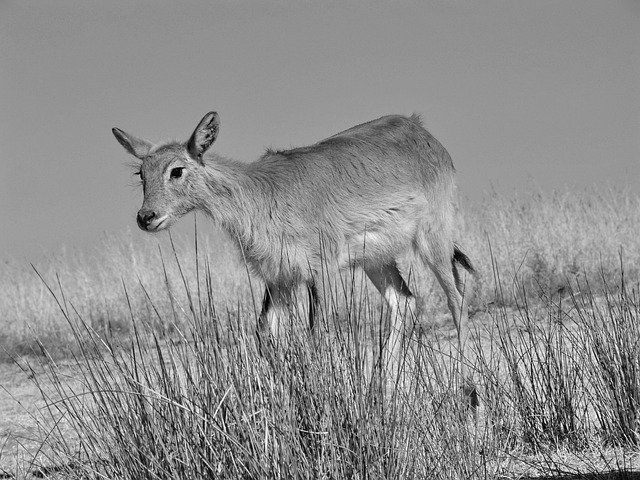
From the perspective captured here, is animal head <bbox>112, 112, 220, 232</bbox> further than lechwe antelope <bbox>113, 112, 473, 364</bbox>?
No

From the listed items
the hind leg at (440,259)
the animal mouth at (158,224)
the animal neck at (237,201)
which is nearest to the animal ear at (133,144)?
the animal neck at (237,201)

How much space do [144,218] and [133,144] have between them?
3.73 feet

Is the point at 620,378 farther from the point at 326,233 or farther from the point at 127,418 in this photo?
the point at 326,233

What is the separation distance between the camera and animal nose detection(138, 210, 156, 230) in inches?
327

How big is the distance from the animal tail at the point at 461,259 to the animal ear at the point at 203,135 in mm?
2631

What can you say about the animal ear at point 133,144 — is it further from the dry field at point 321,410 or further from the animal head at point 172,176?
the dry field at point 321,410

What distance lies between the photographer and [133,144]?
9156mm

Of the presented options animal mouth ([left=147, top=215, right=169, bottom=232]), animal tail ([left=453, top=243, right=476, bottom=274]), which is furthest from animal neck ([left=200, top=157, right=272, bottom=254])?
animal tail ([left=453, top=243, right=476, bottom=274])

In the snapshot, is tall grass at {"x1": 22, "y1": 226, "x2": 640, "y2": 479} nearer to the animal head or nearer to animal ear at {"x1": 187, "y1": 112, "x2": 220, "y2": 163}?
the animal head

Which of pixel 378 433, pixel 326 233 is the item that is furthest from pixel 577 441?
pixel 326 233

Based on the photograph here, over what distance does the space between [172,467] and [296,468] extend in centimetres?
55

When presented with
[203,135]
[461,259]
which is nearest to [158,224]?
[203,135]

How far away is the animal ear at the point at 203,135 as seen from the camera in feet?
28.8

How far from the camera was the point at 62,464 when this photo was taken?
177 inches
